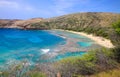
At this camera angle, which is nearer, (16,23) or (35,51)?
(35,51)

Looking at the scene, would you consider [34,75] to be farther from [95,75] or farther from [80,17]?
[80,17]

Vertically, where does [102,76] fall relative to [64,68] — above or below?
below

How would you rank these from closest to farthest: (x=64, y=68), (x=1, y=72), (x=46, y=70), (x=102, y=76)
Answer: (x=1, y=72) < (x=46, y=70) < (x=64, y=68) < (x=102, y=76)

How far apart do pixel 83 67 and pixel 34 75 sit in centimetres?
529

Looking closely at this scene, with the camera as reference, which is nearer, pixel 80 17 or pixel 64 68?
pixel 64 68

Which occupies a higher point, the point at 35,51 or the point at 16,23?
the point at 35,51

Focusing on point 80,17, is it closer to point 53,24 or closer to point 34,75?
point 53,24

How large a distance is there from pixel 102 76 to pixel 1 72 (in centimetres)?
714

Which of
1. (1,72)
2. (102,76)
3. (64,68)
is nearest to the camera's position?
(1,72)

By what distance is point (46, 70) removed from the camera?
492 inches

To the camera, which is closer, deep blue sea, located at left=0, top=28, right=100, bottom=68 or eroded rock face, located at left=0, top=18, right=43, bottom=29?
deep blue sea, located at left=0, top=28, right=100, bottom=68

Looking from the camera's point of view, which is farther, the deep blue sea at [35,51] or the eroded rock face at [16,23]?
the eroded rock face at [16,23]

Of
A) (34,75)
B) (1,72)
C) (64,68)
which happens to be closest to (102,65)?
(64,68)

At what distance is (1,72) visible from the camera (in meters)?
11.1
